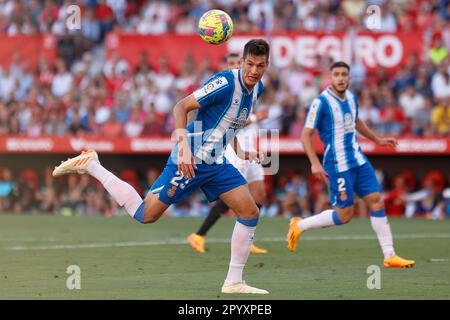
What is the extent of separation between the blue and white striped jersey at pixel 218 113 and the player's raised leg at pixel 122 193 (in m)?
0.52

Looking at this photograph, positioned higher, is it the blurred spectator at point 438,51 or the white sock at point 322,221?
the blurred spectator at point 438,51

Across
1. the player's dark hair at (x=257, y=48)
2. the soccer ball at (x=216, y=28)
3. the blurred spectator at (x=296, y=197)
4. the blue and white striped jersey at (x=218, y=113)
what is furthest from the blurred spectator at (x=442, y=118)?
the player's dark hair at (x=257, y=48)

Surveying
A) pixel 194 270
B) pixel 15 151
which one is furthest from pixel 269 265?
pixel 15 151

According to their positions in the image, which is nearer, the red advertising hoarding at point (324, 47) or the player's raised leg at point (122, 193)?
the player's raised leg at point (122, 193)

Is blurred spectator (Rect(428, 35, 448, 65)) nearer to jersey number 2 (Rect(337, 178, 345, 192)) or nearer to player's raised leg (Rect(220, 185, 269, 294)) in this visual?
jersey number 2 (Rect(337, 178, 345, 192))

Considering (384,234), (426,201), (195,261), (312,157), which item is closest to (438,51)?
(426,201)

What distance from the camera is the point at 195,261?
13.1 meters

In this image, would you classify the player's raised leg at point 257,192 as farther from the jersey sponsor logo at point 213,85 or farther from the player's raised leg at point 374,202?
the jersey sponsor logo at point 213,85

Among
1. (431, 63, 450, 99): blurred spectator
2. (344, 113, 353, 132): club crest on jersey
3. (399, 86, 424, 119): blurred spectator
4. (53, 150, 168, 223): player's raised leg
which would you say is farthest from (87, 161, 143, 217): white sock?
(431, 63, 450, 99): blurred spectator

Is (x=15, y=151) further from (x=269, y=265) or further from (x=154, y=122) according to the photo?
(x=269, y=265)

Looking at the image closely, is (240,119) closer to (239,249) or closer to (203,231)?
(239,249)

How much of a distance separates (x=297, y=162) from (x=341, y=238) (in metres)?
7.20

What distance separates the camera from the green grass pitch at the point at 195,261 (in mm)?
9861

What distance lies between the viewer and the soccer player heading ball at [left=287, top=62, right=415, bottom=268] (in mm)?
13070
